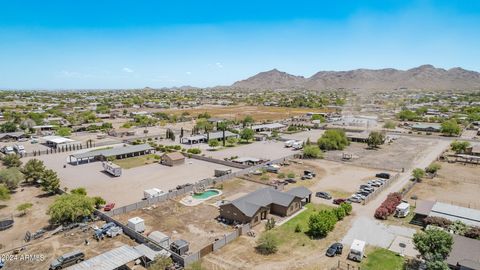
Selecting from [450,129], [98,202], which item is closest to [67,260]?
[98,202]

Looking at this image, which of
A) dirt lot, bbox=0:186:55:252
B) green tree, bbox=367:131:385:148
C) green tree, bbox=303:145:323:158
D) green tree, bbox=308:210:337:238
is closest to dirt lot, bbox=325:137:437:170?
green tree, bbox=367:131:385:148

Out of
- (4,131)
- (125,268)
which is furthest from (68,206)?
(4,131)

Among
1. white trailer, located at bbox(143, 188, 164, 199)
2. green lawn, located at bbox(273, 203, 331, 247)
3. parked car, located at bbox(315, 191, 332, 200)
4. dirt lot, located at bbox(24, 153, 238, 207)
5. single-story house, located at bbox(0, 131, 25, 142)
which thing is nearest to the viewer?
green lawn, located at bbox(273, 203, 331, 247)

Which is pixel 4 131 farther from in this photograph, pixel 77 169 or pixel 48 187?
pixel 48 187

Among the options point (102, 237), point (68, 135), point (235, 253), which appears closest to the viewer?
point (235, 253)

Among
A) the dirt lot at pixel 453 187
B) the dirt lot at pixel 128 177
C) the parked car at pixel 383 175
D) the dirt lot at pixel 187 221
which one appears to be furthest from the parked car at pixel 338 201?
the dirt lot at pixel 128 177

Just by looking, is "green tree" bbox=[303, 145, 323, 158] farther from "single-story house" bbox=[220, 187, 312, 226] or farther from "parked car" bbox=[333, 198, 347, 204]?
"single-story house" bbox=[220, 187, 312, 226]
